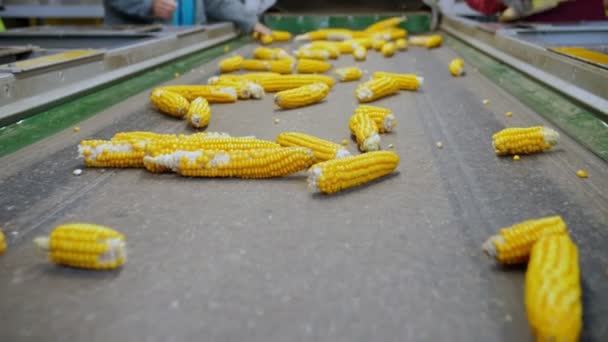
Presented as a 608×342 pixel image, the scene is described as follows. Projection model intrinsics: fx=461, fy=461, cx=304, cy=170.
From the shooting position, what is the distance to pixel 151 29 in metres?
3.47

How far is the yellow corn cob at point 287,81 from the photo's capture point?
7.79 ft

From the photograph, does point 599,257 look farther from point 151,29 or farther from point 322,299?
point 151,29

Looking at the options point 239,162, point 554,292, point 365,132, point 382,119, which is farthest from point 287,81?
point 554,292

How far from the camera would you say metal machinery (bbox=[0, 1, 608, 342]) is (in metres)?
0.83

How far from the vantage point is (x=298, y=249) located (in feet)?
3.40

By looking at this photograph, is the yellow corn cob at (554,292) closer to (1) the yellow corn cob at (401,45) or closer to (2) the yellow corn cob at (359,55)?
(2) the yellow corn cob at (359,55)

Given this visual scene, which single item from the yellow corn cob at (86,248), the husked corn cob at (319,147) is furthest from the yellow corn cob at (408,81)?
the yellow corn cob at (86,248)

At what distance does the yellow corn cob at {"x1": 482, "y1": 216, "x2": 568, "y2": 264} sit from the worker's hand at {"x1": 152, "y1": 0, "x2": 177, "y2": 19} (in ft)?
11.9

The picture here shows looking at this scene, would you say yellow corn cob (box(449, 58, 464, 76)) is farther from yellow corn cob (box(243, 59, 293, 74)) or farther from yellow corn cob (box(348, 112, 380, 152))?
yellow corn cob (box(348, 112, 380, 152))

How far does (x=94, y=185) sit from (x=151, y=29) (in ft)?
7.93

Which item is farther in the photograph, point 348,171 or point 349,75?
point 349,75

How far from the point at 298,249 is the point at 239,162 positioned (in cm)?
46

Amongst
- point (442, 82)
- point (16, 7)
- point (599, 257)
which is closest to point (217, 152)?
point (599, 257)

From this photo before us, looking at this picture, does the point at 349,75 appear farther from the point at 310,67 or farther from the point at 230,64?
the point at 230,64
